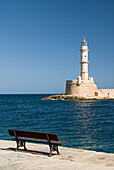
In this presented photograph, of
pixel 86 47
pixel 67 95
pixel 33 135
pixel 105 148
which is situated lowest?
pixel 105 148

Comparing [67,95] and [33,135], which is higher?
[67,95]

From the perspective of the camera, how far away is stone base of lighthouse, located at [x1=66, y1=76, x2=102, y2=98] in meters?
50.9

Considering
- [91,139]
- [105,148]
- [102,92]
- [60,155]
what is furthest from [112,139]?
[102,92]

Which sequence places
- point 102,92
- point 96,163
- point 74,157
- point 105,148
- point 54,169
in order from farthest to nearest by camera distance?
point 102,92, point 105,148, point 74,157, point 96,163, point 54,169

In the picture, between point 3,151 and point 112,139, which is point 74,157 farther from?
point 112,139

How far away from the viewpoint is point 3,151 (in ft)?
19.6

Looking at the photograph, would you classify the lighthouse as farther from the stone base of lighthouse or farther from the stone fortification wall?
the stone fortification wall

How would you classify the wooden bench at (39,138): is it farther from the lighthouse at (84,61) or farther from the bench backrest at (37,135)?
the lighthouse at (84,61)

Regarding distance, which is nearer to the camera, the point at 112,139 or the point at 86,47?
the point at 112,139

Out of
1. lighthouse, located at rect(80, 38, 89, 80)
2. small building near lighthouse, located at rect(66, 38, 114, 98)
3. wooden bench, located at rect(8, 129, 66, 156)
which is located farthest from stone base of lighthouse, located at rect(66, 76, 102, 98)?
A: wooden bench, located at rect(8, 129, 66, 156)

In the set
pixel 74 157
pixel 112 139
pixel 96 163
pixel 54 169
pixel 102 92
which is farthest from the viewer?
pixel 102 92

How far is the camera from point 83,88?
50969mm

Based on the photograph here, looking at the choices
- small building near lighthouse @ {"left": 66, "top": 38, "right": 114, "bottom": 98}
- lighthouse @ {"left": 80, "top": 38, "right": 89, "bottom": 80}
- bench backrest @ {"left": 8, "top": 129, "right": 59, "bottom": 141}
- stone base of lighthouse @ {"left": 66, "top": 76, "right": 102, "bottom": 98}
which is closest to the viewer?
bench backrest @ {"left": 8, "top": 129, "right": 59, "bottom": 141}

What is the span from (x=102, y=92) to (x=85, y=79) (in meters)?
5.62
